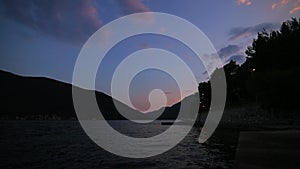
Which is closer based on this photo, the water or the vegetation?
the water

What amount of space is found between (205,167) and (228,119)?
2875 inches

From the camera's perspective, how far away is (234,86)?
4427 inches

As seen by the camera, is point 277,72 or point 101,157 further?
point 277,72

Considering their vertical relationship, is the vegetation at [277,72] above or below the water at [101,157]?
above

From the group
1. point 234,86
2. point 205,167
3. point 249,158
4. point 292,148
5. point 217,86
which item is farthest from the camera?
point 217,86

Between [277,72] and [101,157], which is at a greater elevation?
[277,72]

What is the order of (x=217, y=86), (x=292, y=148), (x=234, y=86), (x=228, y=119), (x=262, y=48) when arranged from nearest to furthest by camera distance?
(x=292, y=148)
(x=262, y=48)
(x=228, y=119)
(x=234, y=86)
(x=217, y=86)

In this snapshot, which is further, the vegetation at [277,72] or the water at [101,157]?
the vegetation at [277,72]

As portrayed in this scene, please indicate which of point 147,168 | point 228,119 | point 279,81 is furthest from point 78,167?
point 228,119

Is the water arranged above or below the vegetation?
below

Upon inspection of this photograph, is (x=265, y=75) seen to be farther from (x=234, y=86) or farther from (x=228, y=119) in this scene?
(x=234, y=86)

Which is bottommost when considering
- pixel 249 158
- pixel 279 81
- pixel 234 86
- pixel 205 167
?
pixel 205 167

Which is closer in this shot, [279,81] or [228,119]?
[279,81]

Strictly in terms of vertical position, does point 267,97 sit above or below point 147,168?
above
